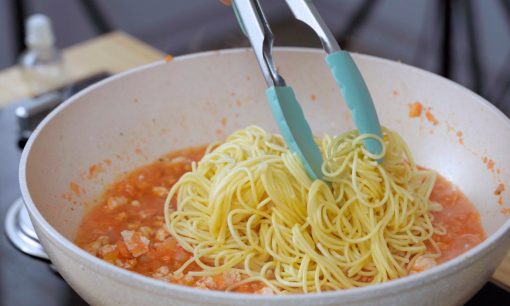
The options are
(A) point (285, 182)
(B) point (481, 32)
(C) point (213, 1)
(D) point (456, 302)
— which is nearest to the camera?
(D) point (456, 302)

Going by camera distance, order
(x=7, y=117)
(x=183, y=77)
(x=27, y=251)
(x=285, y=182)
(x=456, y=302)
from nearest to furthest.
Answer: (x=456, y=302) → (x=285, y=182) → (x=27, y=251) → (x=183, y=77) → (x=7, y=117)

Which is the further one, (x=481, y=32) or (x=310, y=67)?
(x=481, y=32)

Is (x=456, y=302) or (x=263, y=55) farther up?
(x=263, y=55)

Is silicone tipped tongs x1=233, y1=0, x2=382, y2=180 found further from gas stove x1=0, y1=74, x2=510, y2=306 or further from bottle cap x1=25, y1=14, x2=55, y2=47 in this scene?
bottle cap x1=25, y1=14, x2=55, y2=47

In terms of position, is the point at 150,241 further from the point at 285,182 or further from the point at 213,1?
the point at 213,1

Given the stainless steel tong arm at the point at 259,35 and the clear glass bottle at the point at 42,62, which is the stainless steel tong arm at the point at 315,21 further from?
the clear glass bottle at the point at 42,62

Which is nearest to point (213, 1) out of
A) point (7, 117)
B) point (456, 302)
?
point (7, 117)

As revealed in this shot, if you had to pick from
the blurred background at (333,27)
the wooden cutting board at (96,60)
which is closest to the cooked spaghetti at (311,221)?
the wooden cutting board at (96,60)
